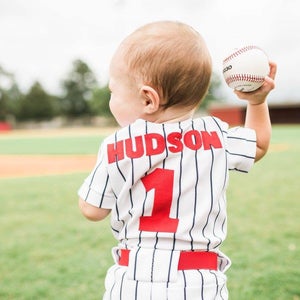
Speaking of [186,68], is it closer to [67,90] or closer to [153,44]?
[153,44]

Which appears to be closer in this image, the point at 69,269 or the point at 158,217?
the point at 158,217

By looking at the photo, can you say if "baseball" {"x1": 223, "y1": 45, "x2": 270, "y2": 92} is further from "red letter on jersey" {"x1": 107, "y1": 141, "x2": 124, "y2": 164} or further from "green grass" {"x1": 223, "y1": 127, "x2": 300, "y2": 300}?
"green grass" {"x1": 223, "y1": 127, "x2": 300, "y2": 300}

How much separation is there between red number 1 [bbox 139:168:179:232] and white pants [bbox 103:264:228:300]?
0.53ft

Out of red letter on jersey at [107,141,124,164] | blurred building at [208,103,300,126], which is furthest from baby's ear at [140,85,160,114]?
blurred building at [208,103,300,126]

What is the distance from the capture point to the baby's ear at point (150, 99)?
137cm

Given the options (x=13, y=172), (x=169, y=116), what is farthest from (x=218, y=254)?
(x=13, y=172)

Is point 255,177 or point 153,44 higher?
point 153,44

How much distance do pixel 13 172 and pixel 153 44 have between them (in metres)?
10.1

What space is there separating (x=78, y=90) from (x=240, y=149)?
268 ft

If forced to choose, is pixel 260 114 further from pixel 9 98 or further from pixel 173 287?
pixel 9 98

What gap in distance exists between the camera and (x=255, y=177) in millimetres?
8266

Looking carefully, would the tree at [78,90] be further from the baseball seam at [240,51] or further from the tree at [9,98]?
the baseball seam at [240,51]

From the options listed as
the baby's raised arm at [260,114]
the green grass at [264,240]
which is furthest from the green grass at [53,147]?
the baby's raised arm at [260,114]

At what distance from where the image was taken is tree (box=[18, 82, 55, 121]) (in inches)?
2862
